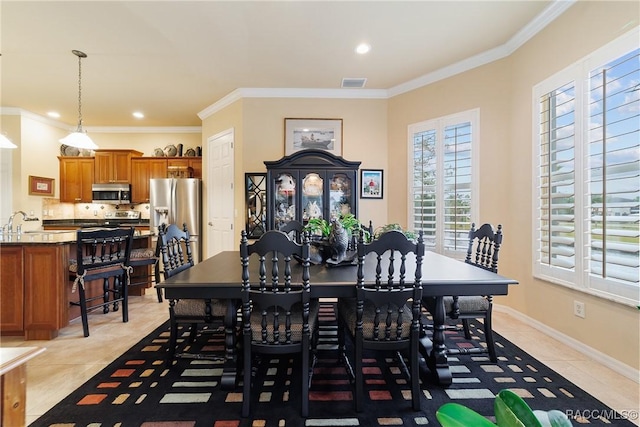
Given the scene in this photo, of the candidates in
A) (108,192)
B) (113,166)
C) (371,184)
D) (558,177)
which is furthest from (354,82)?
(108,192)

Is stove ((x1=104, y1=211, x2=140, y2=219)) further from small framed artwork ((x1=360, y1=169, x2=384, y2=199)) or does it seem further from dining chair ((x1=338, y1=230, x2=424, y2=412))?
dining chair ((x1=338, y1=230, x2=424, y2=412))

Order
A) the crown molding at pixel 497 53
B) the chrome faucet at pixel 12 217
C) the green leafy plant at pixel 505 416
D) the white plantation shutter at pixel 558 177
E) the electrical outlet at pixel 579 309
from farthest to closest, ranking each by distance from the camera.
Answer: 1. the chrome faucet at pixel 12 217
2. the crown molding at pixel 497 53
3. the white plantation shutter at pixel 558 177
4. the electrical outlet at pixel 579 309
5. the green leafy plant at pixel 505 416

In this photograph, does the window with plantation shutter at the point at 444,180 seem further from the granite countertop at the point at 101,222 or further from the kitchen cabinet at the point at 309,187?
the granite countertop at the point at 101,222

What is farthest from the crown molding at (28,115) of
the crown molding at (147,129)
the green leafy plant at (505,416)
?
the green leafy plant at (505,416)

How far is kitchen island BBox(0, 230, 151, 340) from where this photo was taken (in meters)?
2.41

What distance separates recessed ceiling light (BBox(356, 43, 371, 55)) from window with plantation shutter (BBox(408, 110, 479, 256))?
1.23 metres

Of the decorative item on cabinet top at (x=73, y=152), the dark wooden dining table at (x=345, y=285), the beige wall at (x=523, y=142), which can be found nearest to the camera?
the dark wooden dining table at (x=345, y=285)

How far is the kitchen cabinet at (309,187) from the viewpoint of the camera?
12.2ft

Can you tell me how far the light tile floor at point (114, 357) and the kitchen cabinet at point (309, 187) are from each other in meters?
1.87

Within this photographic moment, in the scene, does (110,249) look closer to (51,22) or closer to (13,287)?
(13,287)

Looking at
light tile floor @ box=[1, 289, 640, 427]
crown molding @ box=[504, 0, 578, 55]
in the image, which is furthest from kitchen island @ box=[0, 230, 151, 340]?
crown molding @ box=[504, 0, 578, 55]

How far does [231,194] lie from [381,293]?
3407mm

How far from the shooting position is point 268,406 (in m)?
1.61

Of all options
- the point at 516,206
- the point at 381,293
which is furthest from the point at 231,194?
the point at 516,206
